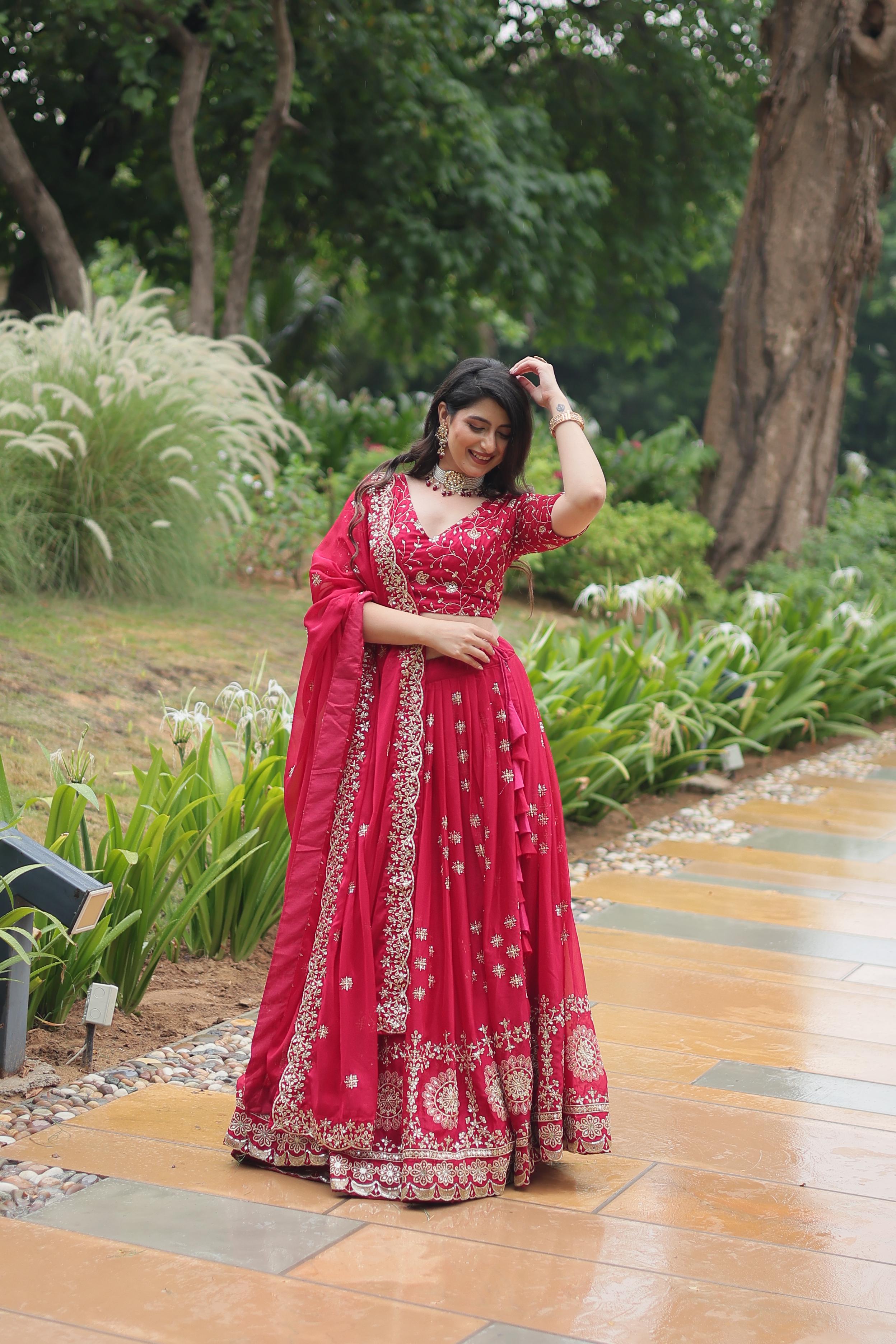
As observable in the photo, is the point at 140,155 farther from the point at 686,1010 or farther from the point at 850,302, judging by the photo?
the point at 686,1010

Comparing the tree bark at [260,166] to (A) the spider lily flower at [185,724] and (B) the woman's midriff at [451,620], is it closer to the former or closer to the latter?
(A) the spider lily flower at [185,724]

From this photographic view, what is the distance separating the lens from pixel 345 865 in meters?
2.70

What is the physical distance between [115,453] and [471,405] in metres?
4.84

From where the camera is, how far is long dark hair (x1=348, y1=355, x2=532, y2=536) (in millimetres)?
2748

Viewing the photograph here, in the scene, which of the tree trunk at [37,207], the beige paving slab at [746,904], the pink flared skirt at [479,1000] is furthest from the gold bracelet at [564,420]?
the tree trunk at [37,207]

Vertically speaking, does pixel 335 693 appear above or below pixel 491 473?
below

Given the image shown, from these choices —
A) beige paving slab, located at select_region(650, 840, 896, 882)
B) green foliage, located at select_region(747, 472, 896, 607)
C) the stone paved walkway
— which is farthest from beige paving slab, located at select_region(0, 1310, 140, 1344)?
green foliage, located at select_region(747, 472, 896, 607)

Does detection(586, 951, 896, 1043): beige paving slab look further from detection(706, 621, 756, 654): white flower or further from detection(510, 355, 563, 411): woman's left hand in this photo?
detection(706, 621, 756, 654): white flower

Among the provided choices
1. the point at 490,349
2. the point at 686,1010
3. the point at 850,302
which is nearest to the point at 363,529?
the point at 686,1010

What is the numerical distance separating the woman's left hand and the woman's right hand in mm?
479

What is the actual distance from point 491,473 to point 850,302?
9.00 m

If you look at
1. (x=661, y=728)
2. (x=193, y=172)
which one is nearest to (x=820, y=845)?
(x=661, y=728)

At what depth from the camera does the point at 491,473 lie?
A: 2.87 metres

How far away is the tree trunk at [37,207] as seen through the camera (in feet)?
32.2
